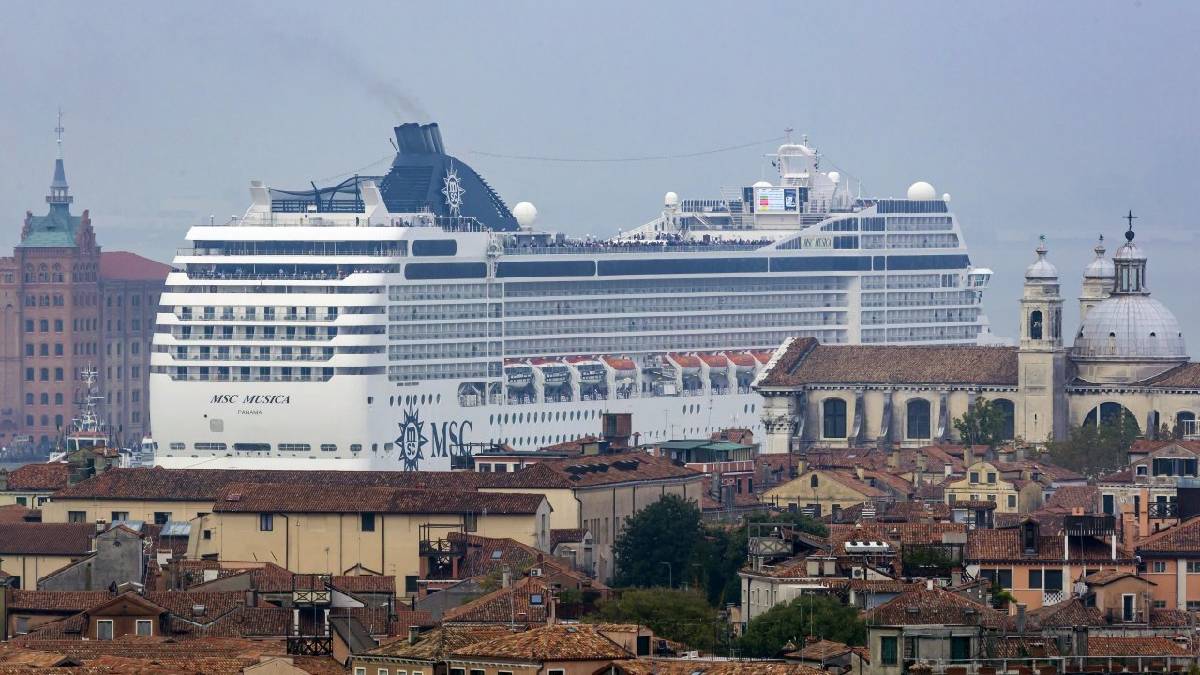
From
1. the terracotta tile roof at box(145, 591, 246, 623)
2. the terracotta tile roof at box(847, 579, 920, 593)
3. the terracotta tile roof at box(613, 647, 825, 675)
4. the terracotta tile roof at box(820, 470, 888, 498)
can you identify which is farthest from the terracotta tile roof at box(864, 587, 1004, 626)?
the terracotta tile roof at box(820, 470, 888, 498)

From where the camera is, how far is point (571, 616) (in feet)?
169

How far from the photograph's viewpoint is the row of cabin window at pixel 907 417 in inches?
4970

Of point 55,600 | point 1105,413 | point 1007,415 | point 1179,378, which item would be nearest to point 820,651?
point 55,600

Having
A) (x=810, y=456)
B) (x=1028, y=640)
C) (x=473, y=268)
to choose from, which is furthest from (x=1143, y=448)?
(x=473, y=268)

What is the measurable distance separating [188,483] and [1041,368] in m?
51.1

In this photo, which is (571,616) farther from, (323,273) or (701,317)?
(701,317)

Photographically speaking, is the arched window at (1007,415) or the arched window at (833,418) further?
the arched window at (833,418)

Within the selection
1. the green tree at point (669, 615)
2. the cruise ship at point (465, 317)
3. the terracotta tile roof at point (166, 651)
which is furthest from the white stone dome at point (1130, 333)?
the terracotta tile roof at point (166, 651)

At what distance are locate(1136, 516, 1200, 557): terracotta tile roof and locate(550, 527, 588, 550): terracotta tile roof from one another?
12710mm

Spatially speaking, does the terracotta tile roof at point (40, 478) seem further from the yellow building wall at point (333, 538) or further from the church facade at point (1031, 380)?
the church facade at point (1031, 380)

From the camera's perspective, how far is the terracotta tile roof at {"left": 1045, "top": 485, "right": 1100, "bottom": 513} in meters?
78.9

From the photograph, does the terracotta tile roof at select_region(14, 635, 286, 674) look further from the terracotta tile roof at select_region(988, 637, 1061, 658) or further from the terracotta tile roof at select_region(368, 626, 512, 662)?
the terracotta tile roof at select_region(988, 637, 1061, 658)

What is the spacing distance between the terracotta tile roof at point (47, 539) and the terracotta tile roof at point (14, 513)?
4887 millimetres

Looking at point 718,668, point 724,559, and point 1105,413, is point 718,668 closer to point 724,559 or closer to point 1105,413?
point 724,559
